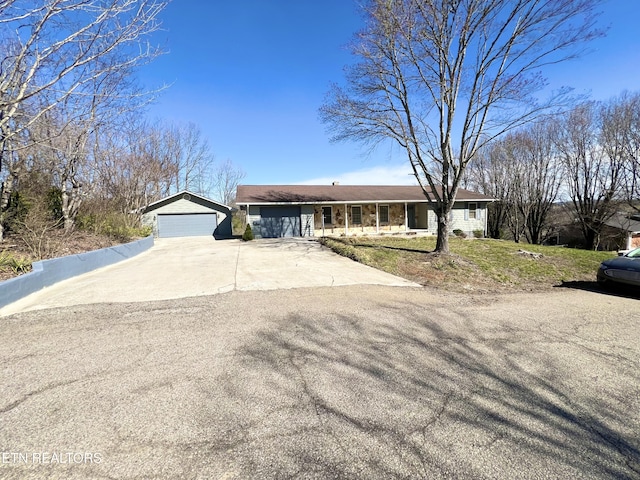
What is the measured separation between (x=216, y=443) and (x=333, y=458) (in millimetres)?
785

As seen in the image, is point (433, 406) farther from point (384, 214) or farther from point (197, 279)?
point (384, 214)

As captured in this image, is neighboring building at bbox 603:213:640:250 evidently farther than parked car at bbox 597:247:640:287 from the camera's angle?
Yes

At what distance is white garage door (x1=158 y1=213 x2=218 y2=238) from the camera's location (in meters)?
20.9

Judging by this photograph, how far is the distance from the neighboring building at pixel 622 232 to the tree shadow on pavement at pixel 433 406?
30.2 meters

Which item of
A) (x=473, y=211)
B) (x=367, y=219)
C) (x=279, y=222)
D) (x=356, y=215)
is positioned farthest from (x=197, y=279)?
(x=473, y=211)

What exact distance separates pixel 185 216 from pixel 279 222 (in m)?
7.52

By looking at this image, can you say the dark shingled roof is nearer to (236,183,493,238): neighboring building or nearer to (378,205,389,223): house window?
(236,183,493,238): neighboring building

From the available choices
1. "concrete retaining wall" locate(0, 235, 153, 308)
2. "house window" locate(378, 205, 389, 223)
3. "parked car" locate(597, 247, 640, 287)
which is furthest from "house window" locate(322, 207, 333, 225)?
"parked car" locate(597, 247, 640, 287)

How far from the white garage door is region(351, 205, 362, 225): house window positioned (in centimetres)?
1039

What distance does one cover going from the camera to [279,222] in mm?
19219

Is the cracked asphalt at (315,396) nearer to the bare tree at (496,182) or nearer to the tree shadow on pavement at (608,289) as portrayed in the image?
the tree shadow on pavement at (608,289)

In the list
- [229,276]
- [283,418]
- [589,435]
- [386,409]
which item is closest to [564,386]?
[589,435]

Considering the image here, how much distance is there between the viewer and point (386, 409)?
7.58 ft

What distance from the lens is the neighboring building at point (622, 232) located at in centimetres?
2394
